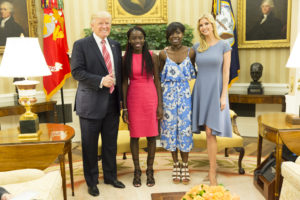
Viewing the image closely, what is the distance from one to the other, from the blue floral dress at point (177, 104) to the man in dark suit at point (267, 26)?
8.21ft

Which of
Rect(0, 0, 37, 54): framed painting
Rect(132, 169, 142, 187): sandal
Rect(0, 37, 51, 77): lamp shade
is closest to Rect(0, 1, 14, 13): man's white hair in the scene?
Rect(0, 0, 37, 54): framed painting

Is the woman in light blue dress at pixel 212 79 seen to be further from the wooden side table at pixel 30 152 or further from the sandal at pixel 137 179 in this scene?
the wooden side table at pixel 30 152

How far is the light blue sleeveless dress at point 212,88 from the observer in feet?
9.56

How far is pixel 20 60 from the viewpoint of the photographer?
2.41 m

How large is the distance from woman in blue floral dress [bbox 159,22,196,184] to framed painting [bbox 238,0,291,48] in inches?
94.6

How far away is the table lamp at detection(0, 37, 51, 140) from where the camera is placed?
239cm

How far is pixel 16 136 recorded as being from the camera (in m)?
2.58

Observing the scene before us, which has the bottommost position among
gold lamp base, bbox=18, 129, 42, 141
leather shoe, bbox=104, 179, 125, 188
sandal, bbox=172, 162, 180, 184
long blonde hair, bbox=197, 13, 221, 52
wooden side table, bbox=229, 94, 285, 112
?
leather shoe, bbox=104, 179, 125, 188

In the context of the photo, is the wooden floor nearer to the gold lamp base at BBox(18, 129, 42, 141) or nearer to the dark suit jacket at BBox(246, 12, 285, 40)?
the dark suit jacket at BBox(246, 12, 285, 40)

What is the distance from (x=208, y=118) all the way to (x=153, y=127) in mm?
573

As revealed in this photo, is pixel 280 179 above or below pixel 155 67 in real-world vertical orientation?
below

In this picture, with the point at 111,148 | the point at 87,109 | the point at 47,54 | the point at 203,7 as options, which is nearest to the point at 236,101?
the point at 203,7

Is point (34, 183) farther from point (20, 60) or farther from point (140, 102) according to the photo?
point (140, 102)

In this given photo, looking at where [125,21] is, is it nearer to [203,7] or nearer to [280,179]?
[203,7]
